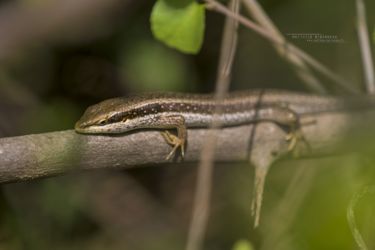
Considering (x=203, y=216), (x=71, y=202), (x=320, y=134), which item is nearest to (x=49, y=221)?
(x=71, y=202)

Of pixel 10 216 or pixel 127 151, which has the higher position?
pixel 127 151

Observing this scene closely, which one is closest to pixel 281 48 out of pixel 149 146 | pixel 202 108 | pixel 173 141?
pixel 202 108

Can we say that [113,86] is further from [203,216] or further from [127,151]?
[203,216]

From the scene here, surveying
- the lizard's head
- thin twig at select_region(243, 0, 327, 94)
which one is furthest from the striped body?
thin twig at select_region(243, 0, 327, 94)

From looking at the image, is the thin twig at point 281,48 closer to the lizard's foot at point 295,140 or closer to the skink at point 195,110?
the skink at point 195,110

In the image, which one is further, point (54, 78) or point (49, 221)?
point (54, 78)

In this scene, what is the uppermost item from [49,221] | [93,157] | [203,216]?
[93,157]

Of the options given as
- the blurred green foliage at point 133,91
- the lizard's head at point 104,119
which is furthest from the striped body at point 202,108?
the blurred green foliage at point 133,91
